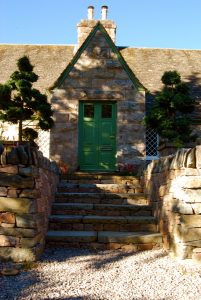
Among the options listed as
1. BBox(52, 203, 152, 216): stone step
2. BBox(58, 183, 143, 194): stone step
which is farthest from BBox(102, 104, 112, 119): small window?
BBox(52, 203, 152, 216): stone step

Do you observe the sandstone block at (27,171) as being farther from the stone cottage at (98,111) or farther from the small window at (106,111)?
the small window at (106,111)

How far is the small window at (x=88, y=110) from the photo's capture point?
10.3 m

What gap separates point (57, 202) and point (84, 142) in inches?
138

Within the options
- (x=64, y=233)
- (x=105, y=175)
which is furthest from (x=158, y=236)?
(x=105, y=175)

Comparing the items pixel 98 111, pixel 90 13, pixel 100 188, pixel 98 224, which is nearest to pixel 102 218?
pixel 98 224

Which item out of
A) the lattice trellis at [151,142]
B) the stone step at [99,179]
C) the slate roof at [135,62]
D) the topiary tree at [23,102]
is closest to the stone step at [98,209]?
the stone step at [99,179]

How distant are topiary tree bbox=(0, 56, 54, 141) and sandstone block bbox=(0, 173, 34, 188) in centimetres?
422

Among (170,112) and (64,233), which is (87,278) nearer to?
(64,233)

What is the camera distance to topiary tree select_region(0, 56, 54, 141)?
8906 millimetres

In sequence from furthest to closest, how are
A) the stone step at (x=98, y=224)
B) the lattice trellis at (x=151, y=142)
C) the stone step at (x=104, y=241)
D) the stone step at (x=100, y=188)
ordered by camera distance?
the lattice trellis at (x=151, y=142), the stone step at (x=100, y=188), the stone step at (x=98, y=224), the stone step at (x=104, y=241)

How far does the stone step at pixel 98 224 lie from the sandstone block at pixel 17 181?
144 cm

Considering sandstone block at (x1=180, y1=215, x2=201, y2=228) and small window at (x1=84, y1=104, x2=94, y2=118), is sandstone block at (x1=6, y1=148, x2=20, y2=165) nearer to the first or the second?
sandstone block at (x1=180, y1=215, x2=201, y2=228)

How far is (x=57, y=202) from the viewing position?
704 centimetres

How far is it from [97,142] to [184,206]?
5646 millimetres
